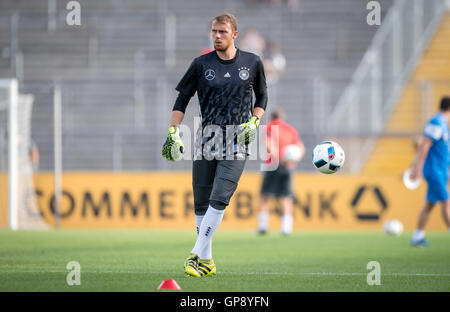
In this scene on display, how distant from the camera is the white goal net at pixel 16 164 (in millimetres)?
16094

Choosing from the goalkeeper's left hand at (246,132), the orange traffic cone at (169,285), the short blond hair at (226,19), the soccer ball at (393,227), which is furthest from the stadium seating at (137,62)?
the orange traffic cone at (169,285)

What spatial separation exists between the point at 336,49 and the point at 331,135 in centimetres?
559

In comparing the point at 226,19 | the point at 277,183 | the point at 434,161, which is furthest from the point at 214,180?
the point at 277,183

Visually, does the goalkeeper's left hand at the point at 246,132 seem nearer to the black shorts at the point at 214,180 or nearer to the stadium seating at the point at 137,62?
the black shorts at the point at 214,180

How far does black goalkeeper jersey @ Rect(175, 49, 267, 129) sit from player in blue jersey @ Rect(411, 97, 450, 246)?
485 cm

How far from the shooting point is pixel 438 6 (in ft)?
72.2

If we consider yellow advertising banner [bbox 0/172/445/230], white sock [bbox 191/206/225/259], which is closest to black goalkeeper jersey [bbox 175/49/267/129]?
white sock [bbox 191/206/225/259]

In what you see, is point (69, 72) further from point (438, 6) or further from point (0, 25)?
point (438, 6)

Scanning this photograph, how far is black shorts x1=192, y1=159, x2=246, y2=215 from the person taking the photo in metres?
7.47

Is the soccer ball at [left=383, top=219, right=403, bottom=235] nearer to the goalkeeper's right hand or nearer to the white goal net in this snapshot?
Result: the white goal net

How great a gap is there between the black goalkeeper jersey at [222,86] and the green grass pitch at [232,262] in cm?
152

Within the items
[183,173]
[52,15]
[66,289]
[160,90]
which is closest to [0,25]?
[52,15]

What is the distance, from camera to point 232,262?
912 centimetres
